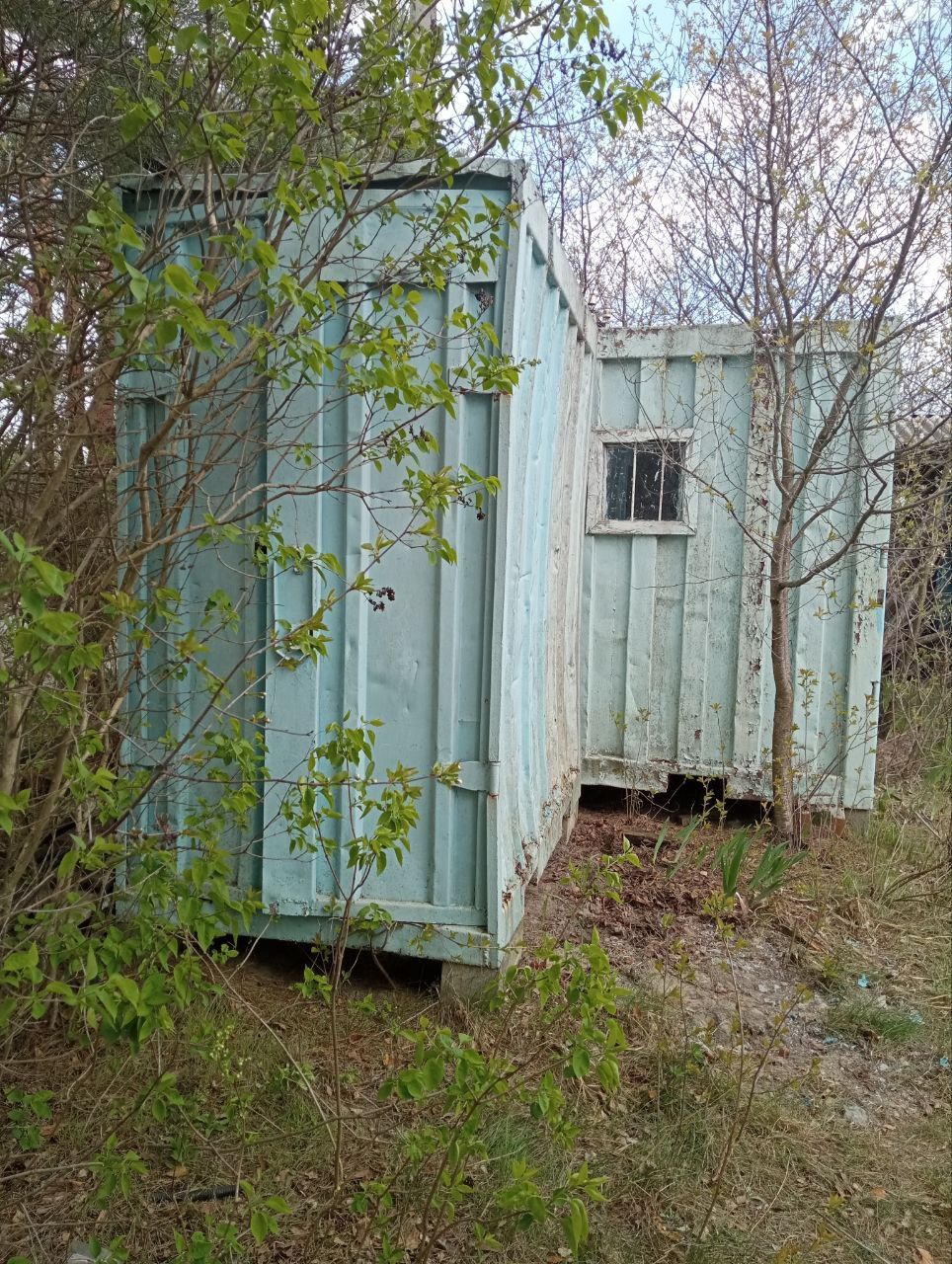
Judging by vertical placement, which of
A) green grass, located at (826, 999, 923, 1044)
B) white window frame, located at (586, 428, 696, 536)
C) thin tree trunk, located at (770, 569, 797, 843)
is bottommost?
green grass, located at (826, 999, 923, 1044)

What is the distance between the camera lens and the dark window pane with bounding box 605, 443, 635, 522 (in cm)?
632

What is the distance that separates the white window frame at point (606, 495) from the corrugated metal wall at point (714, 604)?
0.03 feet

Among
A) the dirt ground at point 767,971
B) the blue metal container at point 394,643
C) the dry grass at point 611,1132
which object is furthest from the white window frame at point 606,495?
the dry grass at point 611,1132

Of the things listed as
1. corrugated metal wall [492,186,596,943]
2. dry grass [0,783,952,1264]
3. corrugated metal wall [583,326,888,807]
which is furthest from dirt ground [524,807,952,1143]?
corrugated metal wall [583,326,888,807]

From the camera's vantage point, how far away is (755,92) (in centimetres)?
545

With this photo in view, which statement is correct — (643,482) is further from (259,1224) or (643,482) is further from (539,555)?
(259,1224)

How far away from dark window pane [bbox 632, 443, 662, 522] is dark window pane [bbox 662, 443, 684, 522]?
39 millimetres

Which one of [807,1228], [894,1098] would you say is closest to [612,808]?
[894,1098]

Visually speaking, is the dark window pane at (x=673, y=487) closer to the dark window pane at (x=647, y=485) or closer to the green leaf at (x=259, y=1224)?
the dark window pane at (x=647, y=485)

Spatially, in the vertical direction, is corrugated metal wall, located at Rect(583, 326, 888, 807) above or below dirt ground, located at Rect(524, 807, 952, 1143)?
above

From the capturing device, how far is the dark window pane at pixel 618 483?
6.32m

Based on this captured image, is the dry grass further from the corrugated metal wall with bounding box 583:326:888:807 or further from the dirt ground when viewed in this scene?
the corrugated metal wall with bounding box 583:326:888:807

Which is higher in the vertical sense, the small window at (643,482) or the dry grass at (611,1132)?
the small window at (643,482)

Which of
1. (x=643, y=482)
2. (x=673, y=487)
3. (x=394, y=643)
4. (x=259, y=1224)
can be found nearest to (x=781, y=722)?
(x=673, y=487)
